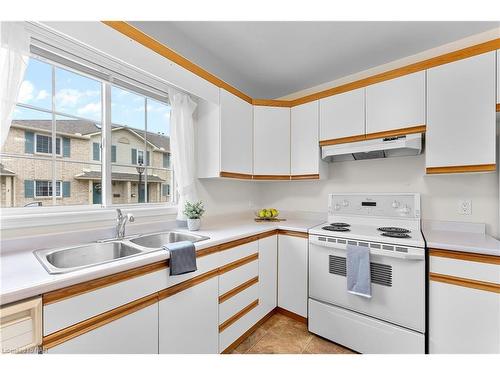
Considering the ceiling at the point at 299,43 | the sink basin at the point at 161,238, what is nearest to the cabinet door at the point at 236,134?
the ceiling at the point at 299,43

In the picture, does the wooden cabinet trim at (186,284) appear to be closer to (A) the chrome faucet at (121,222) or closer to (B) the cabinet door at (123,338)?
(B) the cabinet door at (123,338)

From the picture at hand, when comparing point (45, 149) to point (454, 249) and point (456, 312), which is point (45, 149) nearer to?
point (454, 249)

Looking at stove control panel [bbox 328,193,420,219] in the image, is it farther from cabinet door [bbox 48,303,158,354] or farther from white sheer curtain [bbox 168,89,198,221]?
cabinet door [bbox 48,303,158,354]

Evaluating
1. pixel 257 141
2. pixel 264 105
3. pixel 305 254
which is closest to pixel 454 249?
pixel 305 254

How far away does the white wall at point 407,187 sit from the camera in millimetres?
1793

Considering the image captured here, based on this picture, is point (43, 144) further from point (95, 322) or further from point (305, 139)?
point (305, 139)

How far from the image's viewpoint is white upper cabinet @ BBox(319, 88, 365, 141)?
6.80ft

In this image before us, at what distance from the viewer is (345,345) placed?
1770mm

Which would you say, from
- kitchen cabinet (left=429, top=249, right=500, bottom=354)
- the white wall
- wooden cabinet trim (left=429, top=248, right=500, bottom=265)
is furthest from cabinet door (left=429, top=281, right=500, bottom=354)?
the white wall

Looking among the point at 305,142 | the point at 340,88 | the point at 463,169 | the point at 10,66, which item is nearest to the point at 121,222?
the point at 10,66

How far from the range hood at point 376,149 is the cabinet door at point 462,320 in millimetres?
1047

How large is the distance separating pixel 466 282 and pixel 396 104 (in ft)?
4.56

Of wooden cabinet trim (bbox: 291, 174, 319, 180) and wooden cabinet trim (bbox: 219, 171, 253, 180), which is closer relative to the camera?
wooden cabinet trim (bbox: 219, 171, 253, 180)

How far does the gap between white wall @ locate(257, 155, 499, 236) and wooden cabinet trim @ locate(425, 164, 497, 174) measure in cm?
28
